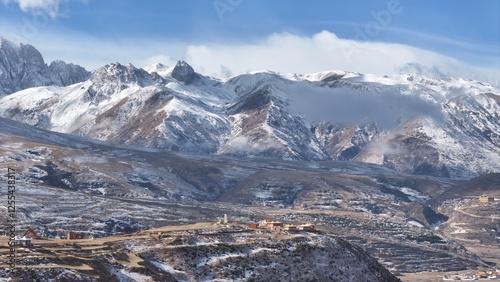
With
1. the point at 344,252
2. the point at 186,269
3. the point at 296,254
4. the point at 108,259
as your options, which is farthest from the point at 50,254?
the point at 344,252

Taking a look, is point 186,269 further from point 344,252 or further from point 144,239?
point 344,252

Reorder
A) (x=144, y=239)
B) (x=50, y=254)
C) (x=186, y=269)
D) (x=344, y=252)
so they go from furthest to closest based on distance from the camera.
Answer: (x=344, y=252) < (x=144, y=239) < (x=186, y=269) < (x=50, y=254)

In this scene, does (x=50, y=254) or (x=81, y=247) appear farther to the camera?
(x=81, y=247)

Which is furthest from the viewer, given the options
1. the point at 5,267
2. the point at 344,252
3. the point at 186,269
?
the point at 344,252

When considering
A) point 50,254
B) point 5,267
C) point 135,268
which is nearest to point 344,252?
point 135,268

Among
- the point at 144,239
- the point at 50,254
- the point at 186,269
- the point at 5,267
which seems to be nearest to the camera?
the point at 5,267

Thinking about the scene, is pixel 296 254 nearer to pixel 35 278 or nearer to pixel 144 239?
pixel 144 239

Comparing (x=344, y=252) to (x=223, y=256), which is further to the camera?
(x=344, y=252)

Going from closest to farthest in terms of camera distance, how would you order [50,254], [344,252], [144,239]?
[50,254]
[144,239]
[344,252]
